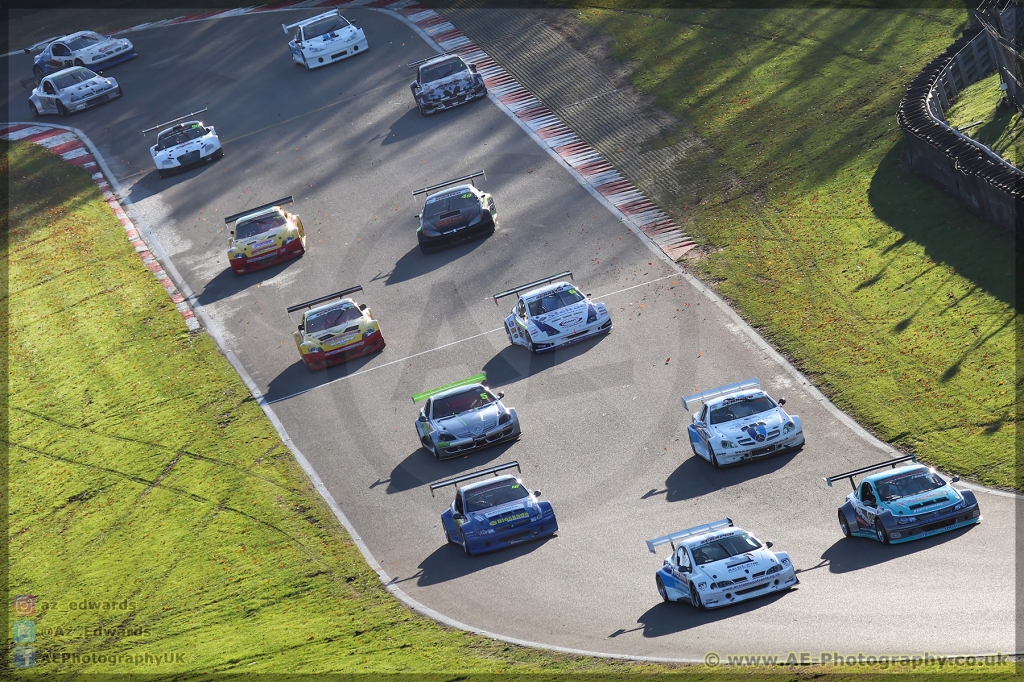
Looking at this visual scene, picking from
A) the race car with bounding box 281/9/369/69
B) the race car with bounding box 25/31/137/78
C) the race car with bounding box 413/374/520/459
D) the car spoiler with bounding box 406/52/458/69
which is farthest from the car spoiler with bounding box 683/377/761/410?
the race car with bounding box 25/31/137/78

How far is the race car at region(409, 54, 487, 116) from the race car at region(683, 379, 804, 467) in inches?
871

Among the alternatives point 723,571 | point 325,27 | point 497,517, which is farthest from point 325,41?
point 723,571

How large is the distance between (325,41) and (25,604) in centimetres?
2995

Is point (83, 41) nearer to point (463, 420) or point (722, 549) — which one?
point (463, 420)

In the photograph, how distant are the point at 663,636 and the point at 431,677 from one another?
3.25m

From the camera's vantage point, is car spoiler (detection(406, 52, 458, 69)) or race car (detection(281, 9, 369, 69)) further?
race car (detection(281, 9, 369, 69))

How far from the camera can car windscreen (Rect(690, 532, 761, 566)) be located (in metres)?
18.0

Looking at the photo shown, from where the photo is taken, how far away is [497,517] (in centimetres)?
2111

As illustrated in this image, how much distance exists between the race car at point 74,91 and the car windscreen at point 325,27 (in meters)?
8.14

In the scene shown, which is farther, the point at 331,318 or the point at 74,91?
the point at 74,91

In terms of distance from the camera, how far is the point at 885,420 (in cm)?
2353

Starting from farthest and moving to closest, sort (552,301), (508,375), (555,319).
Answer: (552,301) → (555,319) → (508,375)

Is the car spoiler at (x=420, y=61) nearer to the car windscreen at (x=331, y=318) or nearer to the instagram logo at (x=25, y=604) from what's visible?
the car windscreen at (x=331, y=318)

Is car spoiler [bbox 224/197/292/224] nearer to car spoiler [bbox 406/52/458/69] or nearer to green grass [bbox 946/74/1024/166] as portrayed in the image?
car spoiler [bbox 406/52/458/69]
